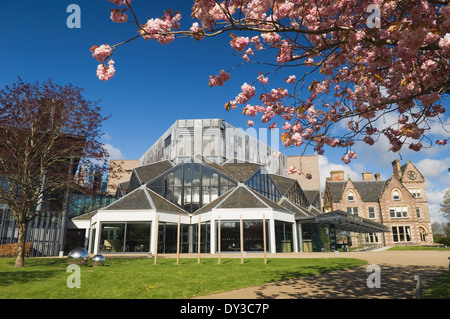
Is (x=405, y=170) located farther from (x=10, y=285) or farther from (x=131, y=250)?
(x=10, y=285)

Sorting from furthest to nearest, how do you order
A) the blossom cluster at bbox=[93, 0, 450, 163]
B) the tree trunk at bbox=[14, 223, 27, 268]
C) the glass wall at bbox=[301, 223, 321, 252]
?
the glass wall at bbox=[301, 223, 321, 252] < the tree trunk at bbox=[14, 223, 27, 268] < the blossom cluster at bbox=[93, 0, 450, 163]

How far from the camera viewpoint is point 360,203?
49406 mm

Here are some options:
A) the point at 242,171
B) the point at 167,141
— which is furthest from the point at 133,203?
the point at 167,141

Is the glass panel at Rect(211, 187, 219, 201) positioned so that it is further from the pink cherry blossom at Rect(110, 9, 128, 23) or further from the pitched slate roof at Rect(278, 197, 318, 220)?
the pink cherry blossom at Rect(110, 9, 128, 23)

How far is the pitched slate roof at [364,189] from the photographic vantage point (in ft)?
163

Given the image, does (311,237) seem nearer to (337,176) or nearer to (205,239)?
(205,239)

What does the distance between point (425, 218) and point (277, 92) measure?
4993 cm

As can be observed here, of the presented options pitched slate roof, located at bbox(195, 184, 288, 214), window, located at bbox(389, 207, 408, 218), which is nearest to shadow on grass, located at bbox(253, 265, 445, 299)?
pitched slate roof, located at bbox(195, 184, 288, 214)

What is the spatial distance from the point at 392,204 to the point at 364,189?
4.83 meters

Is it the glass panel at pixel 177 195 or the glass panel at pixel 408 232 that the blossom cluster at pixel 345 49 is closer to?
the glass panel at pixel 177 195

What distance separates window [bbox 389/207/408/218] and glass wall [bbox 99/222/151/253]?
38973 mm

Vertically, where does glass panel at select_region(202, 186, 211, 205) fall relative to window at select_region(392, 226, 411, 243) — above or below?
above

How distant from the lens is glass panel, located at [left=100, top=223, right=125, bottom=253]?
82.2 ft

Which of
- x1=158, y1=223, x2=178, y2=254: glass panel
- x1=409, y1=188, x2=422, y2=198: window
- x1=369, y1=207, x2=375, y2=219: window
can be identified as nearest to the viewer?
x1=158, y1=223, x2=178, y2=254: glass panel
